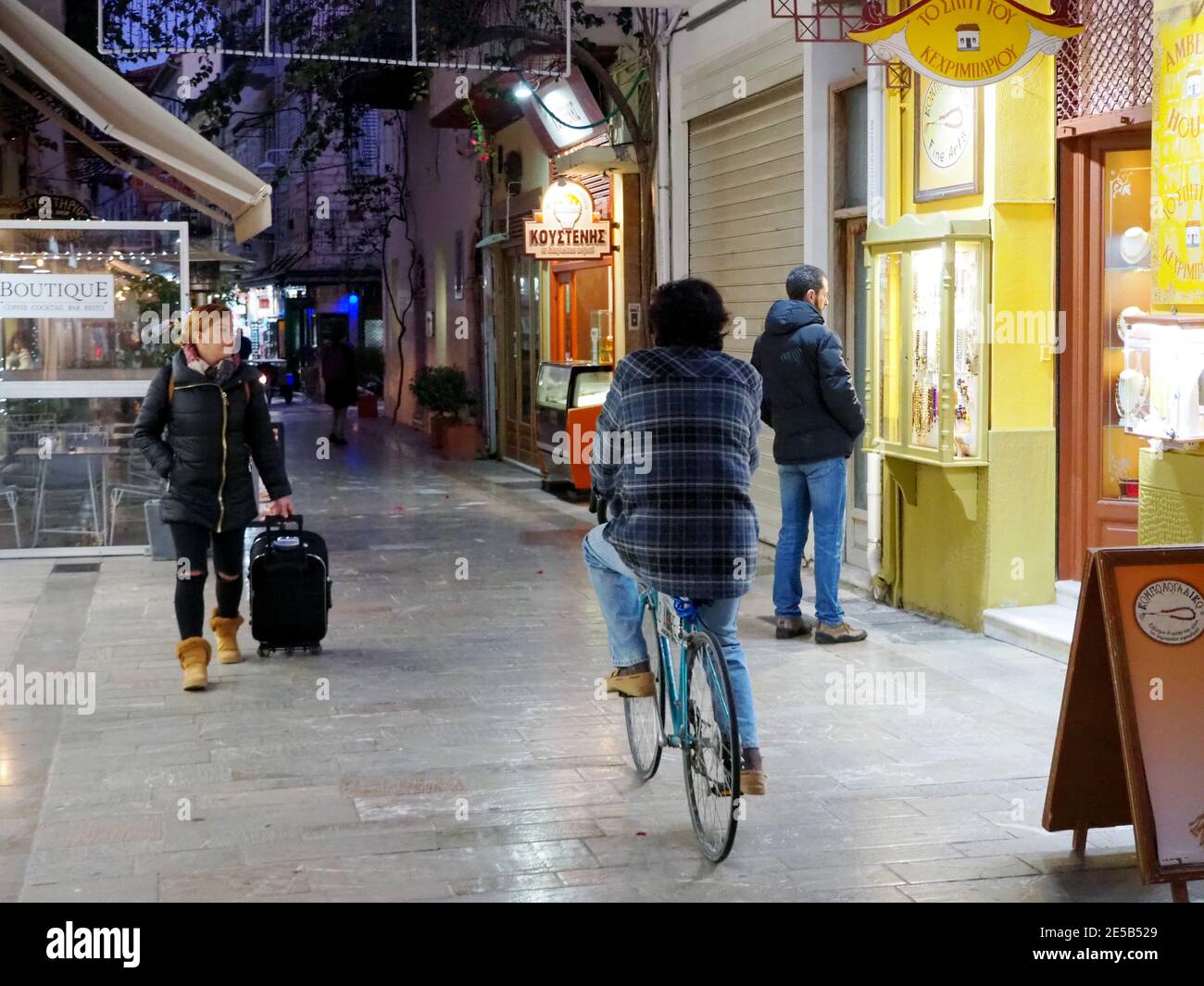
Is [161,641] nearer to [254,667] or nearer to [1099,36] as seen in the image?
[254,667]

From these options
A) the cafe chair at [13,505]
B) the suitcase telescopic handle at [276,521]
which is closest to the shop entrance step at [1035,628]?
the suitcase telescopic handle at [276,521]

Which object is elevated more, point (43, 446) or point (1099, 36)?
point (1099, 36)

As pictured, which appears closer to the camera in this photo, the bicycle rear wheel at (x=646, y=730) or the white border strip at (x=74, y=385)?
the bicycle rear wheel at (x=646, y=730)

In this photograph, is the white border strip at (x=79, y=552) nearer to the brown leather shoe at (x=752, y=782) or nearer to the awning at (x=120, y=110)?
the awning at (x=120, y=110)

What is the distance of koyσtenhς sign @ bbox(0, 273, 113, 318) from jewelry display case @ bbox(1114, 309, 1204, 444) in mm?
7975

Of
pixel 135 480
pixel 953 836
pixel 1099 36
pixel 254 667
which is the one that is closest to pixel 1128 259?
pixel 1099 36

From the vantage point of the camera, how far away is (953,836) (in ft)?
18.2

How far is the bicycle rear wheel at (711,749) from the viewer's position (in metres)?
5.10

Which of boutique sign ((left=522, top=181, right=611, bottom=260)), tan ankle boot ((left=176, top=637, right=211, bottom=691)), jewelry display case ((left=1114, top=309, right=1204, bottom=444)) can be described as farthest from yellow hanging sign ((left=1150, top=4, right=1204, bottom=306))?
boutique sign ((left=522, top=181, right=611, bottom=260))

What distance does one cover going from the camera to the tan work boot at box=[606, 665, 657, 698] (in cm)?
589

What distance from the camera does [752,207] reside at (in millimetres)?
12859

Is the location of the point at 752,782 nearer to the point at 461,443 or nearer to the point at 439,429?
the point at 461,443

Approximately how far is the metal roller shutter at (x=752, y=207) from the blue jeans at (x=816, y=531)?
217 centimetres
